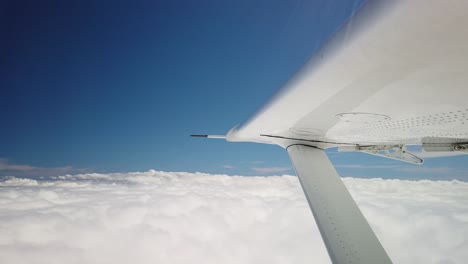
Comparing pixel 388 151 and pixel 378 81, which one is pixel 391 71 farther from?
pixel 388 151

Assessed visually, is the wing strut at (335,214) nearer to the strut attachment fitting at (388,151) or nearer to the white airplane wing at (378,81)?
A: the white airplane wing at (378,81)

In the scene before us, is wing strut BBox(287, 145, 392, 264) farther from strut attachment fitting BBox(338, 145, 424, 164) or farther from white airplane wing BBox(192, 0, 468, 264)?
strut attachment fitting BBox(338, 145, 424, 164)

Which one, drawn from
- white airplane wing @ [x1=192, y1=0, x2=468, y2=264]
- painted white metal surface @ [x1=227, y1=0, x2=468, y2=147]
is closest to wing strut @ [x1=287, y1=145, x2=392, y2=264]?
white airplane wing @ [x1=192, y1=0, x2=468, y2=264]

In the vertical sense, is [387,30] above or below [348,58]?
below

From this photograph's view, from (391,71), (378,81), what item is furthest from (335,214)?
(391,71)

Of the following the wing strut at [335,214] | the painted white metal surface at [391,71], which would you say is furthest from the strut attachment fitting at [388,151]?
the painted white metal surface at [391,71]

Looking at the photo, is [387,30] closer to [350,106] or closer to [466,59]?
[466,59]

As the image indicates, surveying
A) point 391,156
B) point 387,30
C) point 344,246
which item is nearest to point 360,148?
point 391,156
